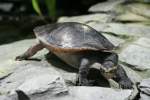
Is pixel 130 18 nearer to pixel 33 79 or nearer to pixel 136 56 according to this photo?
pixel 136 56

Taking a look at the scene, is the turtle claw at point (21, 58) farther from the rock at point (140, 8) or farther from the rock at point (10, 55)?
the rock at point (140, 8)

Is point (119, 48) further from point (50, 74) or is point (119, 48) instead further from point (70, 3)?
point (70, 3)

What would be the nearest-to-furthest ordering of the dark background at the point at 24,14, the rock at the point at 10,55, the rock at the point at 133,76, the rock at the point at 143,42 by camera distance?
the rock at the point at 133,76, the rock at the point at 10,55, the rock at the point at 143,42, the dark background at the point at 24,14

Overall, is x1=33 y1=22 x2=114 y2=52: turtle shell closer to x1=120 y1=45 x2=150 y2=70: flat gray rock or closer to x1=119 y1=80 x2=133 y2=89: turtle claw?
x1=119 y1=80 x2=133 y2=89: turtle claw

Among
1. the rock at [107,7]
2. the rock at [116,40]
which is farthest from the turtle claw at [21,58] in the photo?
the rock at [107,7]

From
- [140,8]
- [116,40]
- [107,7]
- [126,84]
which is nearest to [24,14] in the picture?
[107,7]

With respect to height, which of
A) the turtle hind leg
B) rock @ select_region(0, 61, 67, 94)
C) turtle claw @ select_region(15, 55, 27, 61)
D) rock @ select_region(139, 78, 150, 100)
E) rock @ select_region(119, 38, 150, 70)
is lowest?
rock @ select_region(119, 38, 150, 70)

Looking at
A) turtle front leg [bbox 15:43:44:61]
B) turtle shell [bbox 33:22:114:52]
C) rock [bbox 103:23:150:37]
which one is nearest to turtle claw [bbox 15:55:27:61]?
turtle front leg [bbox 15:43:44:61]
